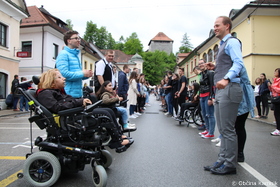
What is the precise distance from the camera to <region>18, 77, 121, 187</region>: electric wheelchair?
293 cm

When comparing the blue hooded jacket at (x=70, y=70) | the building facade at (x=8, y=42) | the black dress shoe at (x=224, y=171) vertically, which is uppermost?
the building facade at (x=8, y=42)

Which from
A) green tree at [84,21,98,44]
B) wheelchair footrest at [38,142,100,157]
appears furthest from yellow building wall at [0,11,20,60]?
green tree at [84,21,98,44]

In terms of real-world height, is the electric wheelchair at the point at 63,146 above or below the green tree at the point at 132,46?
below

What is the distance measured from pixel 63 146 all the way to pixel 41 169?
1.22ft

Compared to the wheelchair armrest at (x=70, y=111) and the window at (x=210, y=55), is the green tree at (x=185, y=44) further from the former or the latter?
the wheelchair armrest at (x=70, y=111)

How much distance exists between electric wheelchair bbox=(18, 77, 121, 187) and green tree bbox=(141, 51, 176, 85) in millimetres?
82011

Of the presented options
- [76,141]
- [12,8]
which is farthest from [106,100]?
[12,8]

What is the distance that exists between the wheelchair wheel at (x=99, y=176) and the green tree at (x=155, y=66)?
270 feet

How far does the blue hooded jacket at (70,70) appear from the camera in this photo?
394 cm

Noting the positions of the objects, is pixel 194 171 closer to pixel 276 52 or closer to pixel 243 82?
pixel 243 82

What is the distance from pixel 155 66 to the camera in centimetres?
8738

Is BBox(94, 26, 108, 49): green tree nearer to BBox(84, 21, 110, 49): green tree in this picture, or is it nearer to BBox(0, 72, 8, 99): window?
BBox(84, 21, 110, 49): green tree

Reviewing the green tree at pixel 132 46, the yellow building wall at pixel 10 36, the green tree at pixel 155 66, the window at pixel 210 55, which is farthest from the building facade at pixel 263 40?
the green tree at pixel 132 46

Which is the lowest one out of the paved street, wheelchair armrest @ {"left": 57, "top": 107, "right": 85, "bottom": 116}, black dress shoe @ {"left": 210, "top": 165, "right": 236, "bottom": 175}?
the paved street
